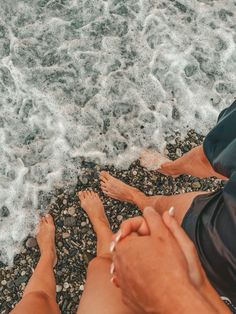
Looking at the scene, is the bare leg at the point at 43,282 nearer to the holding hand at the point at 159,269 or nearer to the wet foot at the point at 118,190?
the wet foot at the point at 118,190

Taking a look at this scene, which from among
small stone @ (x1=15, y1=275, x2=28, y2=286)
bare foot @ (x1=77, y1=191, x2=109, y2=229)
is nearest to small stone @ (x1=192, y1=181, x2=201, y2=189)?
bare foot @ (x1=77, y1=191, x2=109, y2=229)

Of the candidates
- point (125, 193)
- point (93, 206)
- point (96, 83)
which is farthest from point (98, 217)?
point (96, 83)

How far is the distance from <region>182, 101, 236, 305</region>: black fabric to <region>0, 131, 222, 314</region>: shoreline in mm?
1613

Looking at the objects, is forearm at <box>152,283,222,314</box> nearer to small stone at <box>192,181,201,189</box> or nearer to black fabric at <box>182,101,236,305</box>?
black fabric at <box>182,101,236,305</box>

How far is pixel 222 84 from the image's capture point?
4809 millimetres

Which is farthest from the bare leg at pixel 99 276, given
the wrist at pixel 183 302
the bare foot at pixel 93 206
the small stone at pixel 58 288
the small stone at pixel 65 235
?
the wrist at pixel 183 302

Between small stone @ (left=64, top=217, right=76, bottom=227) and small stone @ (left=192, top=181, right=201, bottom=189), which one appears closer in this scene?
small stone @ (left=64, top=217, right=76, bottom=227)

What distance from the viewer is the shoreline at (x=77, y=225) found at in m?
3.87

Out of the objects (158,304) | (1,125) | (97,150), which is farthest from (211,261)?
(1,125)

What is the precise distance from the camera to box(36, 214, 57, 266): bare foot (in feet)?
12.5

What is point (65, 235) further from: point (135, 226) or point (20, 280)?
point (135, 226)

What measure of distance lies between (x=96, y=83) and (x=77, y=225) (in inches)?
60.7

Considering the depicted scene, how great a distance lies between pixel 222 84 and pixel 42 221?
8.00 feet

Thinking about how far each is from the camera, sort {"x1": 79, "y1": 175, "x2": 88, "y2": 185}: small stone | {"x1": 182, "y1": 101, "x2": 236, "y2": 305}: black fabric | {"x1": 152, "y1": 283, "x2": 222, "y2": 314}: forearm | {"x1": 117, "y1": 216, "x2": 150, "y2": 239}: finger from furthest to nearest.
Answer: {"x1": 79, "y1": 175, "x2": 88, "y2": 185}: small stone
{"x1": 182, "y1": 101, "x2": 236, "y2": 305}: black fabric
{"x1": 117, "y1": 216, "x2": 150, "y2": 239}: finger
{"x1": 152, "y1": 283, "x2": 222, "y2": 314}: forearm
